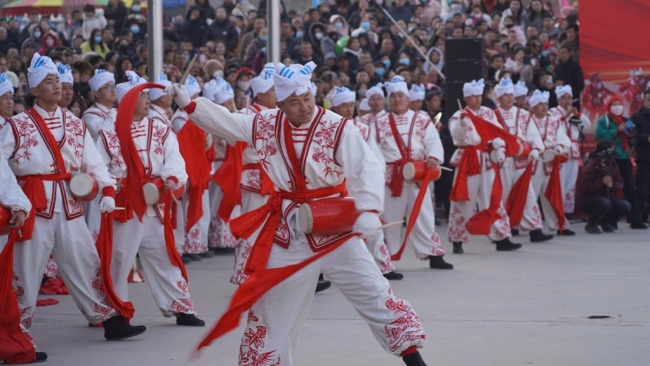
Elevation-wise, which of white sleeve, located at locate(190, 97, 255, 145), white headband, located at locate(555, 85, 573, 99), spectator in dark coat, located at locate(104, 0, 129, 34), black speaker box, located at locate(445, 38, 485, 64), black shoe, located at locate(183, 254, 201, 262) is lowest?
black shoe, located at locate(183, 254, 201, 262)

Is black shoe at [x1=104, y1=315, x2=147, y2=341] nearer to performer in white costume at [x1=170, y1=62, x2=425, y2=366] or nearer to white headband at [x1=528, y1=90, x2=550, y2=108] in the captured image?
performer in white costume at [x1=170, y1=62, x2=425, y2=366]

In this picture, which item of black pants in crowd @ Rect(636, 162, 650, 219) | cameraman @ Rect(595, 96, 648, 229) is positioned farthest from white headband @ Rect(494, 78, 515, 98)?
black pants in crowd @ Rect(636, 162, 650, 219)

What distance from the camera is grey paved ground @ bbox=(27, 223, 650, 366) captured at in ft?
21.8

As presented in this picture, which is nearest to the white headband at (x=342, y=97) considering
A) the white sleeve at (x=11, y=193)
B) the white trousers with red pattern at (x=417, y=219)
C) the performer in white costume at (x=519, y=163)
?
the white trousers with red pattern at (x=417, y=219)

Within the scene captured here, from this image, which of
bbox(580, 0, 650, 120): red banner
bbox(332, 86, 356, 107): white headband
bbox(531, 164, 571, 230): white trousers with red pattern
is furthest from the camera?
bbox(580, 0, 650, 120): red banner

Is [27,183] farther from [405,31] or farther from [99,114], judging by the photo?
[405,31]

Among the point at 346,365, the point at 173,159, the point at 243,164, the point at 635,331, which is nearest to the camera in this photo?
the point at 346,365

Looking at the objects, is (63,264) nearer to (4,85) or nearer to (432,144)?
(4,85)

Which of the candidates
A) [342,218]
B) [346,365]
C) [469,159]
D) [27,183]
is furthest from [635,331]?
[469,159]

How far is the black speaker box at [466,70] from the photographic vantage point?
14875mm

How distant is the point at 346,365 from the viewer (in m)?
6.41

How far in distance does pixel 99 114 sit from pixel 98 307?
1.84 metres

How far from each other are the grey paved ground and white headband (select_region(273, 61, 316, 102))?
66.3 inches

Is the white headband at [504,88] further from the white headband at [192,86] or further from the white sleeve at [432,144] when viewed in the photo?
the white headband at [192,86]
